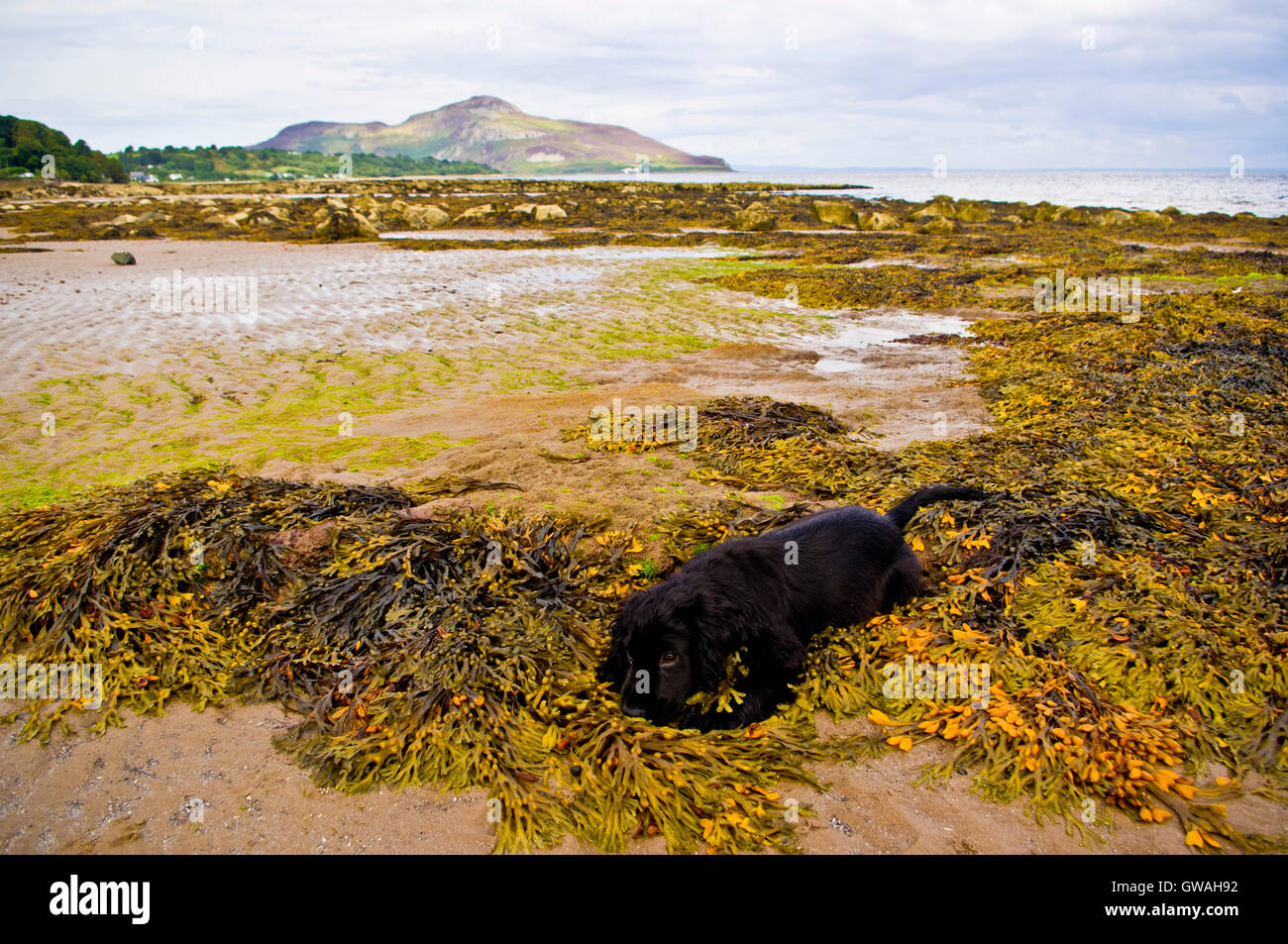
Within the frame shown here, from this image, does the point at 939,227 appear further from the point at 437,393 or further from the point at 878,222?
the point at 437,393

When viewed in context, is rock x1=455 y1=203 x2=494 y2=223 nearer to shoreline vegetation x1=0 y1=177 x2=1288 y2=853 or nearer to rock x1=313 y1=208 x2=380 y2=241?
rock x1=313 y1=208 x2=380 y2=241

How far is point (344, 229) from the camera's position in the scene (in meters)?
29.1

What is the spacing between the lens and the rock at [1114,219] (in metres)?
38.4

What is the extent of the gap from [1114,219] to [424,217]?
3840cm

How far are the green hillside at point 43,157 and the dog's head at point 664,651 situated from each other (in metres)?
83.4

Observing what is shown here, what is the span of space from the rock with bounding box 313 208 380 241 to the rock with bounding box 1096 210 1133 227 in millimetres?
38211

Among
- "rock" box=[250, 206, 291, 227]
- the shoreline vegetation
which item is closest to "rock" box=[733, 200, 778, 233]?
"rock" box=[250, 206, 291, 227]

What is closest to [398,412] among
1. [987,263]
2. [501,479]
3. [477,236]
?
[501,479]

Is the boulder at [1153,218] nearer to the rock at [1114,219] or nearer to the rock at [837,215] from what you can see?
the rock at [1114,219]

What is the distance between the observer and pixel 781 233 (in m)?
33.4

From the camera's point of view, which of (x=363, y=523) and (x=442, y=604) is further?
(x=363, y=523)
